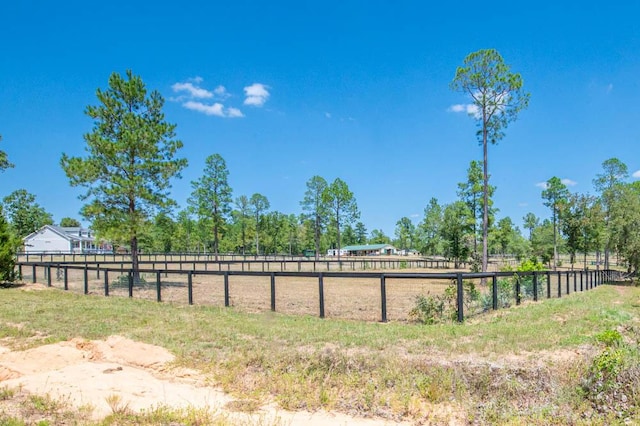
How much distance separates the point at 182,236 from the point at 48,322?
78943mm

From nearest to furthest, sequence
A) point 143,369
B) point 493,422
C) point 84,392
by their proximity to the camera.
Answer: point 493,422
point 84,392
point 143,369

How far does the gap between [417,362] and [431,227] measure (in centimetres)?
7785

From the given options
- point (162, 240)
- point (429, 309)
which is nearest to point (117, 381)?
point (429, 309)

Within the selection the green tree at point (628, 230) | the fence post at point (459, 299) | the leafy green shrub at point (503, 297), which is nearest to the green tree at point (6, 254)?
the fence post at point (459, 299)

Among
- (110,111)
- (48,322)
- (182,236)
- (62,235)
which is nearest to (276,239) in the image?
(182,236)

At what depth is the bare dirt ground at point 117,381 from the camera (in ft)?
15.9

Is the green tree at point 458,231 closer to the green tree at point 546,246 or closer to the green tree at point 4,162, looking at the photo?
the green tree at point 546,246

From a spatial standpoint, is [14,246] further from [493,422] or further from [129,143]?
[493,422]

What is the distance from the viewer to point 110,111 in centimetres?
2212

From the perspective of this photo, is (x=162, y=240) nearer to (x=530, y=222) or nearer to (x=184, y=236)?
(x=184, y=236)

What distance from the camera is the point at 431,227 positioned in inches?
3191

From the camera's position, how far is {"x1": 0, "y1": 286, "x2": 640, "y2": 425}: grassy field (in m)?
5.11

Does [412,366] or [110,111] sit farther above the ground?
[110,111]

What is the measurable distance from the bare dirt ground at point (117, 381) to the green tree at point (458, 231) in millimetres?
43909
